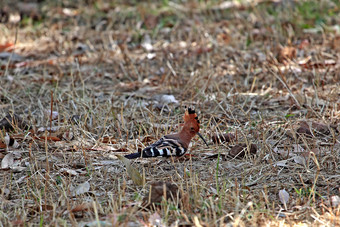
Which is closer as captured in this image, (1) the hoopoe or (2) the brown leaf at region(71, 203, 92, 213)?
(2) the brown leaf at region(71, 203, 92, 213)

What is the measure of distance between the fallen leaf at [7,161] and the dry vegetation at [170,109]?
0.04ft

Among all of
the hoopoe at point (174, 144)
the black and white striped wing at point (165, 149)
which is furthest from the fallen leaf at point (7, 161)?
the black and white striped wing at point (165, 149)

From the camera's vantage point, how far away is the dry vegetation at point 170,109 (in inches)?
117

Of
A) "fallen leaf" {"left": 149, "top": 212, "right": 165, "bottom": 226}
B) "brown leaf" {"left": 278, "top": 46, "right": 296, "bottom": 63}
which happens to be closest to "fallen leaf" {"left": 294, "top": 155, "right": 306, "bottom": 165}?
"fallen leaf" {"left": 149, "top": 212, "right": 165, "bottom": 226}

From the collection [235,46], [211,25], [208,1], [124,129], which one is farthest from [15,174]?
[208,1]

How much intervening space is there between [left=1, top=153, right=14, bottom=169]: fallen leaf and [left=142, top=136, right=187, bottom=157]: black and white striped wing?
40.4 inches

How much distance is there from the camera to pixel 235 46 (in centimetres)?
677

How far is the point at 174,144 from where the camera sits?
364cm

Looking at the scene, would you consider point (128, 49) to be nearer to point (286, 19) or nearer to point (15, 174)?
point (286, 19)

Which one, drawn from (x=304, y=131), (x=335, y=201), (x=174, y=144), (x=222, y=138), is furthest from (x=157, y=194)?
(x=304, y=131)

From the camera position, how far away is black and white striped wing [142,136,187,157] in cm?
355

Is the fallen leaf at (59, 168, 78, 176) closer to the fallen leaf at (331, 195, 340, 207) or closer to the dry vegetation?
the dry vegetation

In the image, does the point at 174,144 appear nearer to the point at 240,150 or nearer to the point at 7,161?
the point at 240,150

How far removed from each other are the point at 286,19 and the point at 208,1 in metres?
1.75
